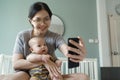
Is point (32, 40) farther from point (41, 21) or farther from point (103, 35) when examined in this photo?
point (103, 35)

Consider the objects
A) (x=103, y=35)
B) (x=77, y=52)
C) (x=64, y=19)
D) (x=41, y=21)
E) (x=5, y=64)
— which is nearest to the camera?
(x=77, y=52)

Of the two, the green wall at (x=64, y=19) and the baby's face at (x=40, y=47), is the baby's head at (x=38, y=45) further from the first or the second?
the green wall at (x=64, y=19)

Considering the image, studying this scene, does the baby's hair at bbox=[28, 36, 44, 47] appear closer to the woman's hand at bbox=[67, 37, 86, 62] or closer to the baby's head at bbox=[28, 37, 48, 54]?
the baby's head at bbox=[28, 37, 48, 54]

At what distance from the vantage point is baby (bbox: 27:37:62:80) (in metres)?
0.97

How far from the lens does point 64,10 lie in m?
3.72

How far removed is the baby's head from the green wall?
2.52 m

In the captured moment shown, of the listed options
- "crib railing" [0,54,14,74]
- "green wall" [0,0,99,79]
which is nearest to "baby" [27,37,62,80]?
"crib railing" [0,54,14,74]

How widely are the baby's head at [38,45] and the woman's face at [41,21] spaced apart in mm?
56

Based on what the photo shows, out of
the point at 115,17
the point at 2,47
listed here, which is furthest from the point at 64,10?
the point at 2,47

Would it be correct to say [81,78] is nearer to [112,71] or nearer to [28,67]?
[28,67]

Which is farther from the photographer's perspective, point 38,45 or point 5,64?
point 5,64

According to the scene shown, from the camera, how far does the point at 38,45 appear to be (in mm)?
1044

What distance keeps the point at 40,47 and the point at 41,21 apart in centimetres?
14

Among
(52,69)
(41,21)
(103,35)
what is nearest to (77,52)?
(52,69)
